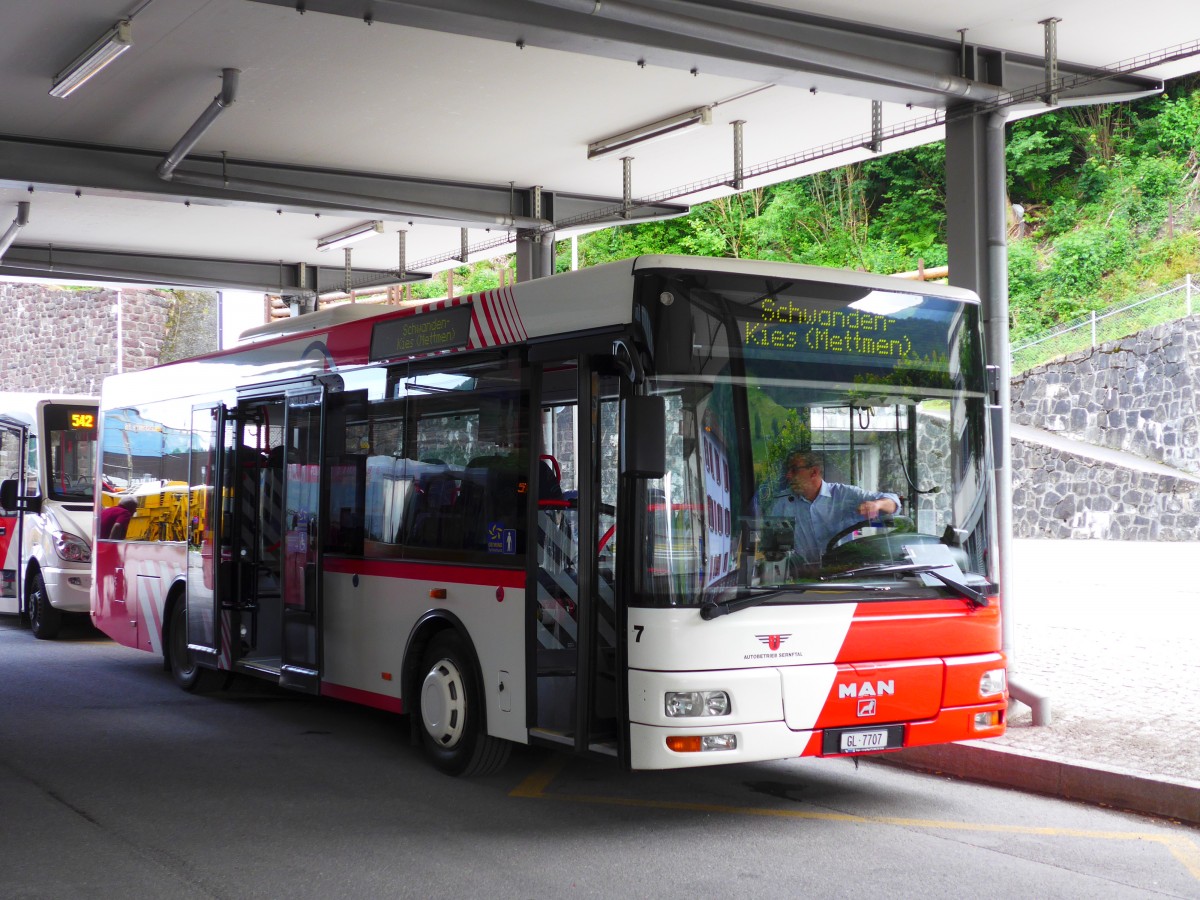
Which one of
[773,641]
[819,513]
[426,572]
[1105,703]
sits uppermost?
[819,513]

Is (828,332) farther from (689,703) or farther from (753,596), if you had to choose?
(689,703)

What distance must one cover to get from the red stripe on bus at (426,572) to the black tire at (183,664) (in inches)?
109

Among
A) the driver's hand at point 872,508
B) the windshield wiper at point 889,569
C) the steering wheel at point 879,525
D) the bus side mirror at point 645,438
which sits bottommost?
the windshield wiper at point 889,569

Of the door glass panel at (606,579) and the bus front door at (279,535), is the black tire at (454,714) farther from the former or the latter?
the bus front door at (279,535)

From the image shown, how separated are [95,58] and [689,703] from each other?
687cm

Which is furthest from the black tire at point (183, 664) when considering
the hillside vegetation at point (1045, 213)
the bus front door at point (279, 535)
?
the hillside vegetation at point (1045, 213)

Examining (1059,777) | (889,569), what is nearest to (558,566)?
(889,569)

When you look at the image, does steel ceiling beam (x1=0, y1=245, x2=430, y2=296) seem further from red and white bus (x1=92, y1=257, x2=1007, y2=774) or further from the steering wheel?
the steering wheel

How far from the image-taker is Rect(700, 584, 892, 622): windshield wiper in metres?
6.81

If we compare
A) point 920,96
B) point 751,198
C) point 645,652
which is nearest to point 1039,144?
point 751,198

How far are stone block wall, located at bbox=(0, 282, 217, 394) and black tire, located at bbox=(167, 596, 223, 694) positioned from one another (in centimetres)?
3232

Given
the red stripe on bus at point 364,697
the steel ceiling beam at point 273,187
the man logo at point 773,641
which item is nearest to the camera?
the man logo at point 773,641

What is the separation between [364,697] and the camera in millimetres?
9555

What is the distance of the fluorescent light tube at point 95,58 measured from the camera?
987 centimetres
